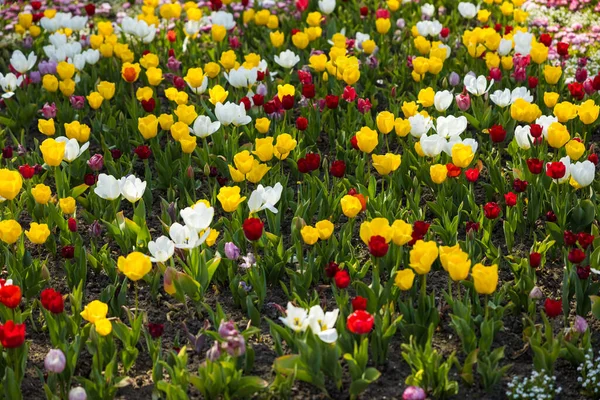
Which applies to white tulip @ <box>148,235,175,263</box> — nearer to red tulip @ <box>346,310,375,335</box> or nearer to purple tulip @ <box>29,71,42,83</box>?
red tulip @ <box>346,310,375,335</box>

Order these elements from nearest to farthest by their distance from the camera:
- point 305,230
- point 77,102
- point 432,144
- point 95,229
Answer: point 305,230 < point 95,229 < point 432,144 < point 77,102

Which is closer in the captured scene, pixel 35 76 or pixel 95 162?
pixel 95 162

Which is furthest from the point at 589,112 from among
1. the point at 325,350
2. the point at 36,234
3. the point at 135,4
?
the point at 135,4

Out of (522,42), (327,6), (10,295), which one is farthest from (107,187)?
(327,6)

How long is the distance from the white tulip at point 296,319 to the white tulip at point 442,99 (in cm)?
208

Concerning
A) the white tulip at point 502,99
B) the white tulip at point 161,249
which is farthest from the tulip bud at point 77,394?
the white tulip at point 502,99

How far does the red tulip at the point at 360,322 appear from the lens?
321cm

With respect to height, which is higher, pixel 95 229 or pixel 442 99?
pixel 442 99

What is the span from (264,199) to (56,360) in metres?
1.27

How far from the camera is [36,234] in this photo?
397 centimetres

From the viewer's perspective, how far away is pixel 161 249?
3758 mm

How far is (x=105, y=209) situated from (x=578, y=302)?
2.32 m

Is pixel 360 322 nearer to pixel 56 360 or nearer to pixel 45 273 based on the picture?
pixel 56 360

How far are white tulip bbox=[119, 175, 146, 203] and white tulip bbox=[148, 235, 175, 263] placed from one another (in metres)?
0.51
